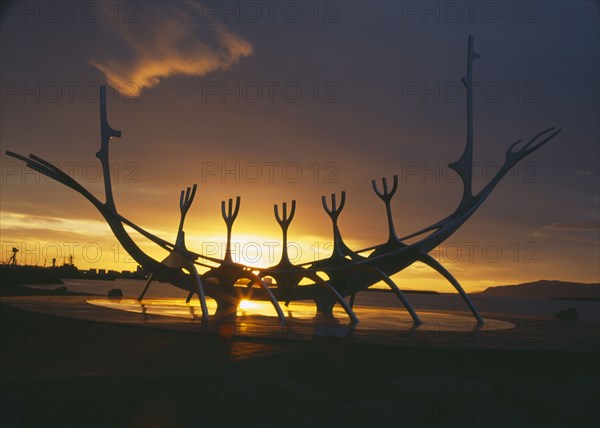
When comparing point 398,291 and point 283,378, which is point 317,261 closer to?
point 398,291

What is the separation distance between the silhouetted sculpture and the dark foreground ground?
773cm

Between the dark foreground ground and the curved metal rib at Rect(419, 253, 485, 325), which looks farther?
the curved metal rib at Rect(419, 253, 485, 325)

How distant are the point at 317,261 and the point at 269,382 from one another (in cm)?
1349

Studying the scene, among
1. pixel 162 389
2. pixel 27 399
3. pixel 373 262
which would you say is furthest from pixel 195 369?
pixel 373 262

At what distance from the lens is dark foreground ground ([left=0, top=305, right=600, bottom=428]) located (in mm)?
7871

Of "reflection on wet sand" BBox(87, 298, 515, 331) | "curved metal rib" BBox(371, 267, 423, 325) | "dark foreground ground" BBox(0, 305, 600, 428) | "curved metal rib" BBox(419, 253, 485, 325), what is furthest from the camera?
"curved metal rib" BBox(419, 253, 485, 325)

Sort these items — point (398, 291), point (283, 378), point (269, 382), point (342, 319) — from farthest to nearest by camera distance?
point (342, 319) → point (398, 291) → point (283, 378) → point (269, 382)

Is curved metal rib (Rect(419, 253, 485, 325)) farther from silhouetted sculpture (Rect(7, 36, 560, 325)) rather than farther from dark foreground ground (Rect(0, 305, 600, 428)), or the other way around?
dark foreground ground (Rect(0, 305, 600, 428))

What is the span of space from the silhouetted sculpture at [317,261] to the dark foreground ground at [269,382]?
773 cm

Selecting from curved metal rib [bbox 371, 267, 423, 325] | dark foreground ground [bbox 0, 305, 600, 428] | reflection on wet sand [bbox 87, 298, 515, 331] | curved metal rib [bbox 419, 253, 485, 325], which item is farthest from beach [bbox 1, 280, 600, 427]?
curved metal rib [bbox 419, 253, 485, 325]

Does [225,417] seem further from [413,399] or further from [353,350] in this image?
A: [353,350]

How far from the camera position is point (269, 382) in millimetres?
9930

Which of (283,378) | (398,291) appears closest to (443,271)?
(398,291)

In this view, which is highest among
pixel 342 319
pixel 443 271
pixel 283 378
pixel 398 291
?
pixel 443 271
